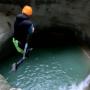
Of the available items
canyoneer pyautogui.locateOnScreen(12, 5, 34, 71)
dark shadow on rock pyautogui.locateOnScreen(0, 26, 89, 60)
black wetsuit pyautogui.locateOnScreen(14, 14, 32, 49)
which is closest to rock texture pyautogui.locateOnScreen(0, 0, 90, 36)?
dark shadow on rock pyautogui.locateOnScreen(0, 26, 89, 60)

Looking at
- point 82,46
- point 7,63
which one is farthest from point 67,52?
point 7,63

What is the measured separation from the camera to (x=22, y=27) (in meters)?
10.4

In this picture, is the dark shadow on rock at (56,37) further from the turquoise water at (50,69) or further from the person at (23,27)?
the person at (23,27)

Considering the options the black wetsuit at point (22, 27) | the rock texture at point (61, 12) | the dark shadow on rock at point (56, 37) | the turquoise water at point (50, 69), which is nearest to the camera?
the black wetsuit at point (22, 27)

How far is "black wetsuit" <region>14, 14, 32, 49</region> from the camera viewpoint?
34.0ft

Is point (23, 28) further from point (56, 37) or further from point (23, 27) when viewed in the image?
point (56, 37)

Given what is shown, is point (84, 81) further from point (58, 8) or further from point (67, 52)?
point (58, 8)

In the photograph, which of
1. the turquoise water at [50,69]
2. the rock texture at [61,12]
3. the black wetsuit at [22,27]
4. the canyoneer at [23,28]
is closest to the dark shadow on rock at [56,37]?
the rock texture at [61,12]

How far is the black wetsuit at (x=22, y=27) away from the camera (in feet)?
34.0

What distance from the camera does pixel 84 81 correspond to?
11.8 metres

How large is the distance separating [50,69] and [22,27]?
3.67 m

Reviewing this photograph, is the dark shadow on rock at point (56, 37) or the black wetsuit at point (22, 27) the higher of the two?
the black wetsuit at point (22, 27)

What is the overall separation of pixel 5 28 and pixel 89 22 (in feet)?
13.2

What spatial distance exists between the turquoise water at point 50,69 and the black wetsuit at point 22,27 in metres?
2.18
